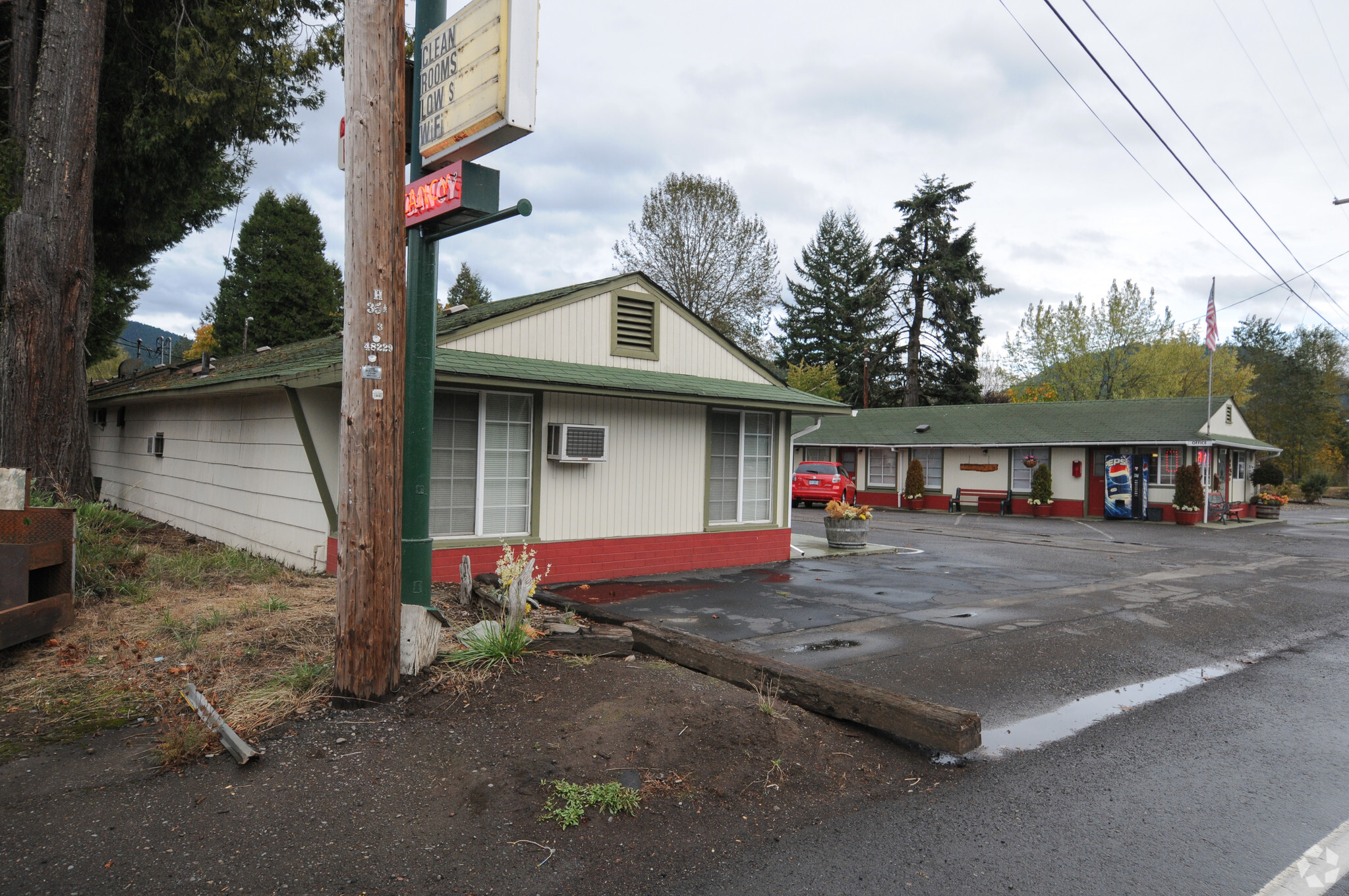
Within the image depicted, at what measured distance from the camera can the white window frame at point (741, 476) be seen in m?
12.3

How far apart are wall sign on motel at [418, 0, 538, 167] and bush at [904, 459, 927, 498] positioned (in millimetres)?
28048

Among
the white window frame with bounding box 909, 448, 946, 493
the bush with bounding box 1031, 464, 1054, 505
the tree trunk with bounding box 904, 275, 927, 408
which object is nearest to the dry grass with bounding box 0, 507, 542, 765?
the bush with bounding box 1031, 464, 1054, 505

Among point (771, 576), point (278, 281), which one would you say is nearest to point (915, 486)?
point (771, 576)

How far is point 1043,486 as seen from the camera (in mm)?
27828

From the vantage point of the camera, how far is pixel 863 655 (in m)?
7.07

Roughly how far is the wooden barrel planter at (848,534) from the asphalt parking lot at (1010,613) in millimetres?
814

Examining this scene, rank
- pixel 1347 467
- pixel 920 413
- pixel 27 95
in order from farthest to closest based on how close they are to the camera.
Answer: pixel 1347 467 → pixel 920 413 → pixel 27 95

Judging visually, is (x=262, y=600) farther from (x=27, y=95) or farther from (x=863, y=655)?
(x=27, y=95)

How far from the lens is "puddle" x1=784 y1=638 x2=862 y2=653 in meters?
7.28

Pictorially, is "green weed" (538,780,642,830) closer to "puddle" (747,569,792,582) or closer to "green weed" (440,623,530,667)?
"green weed" (440,623,530,667)

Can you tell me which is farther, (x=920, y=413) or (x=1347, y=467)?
(x=1347, y=467)

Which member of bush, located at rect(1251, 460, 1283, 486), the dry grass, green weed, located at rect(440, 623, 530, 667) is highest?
bush, located at rect(1251, 460, 1283, 486)

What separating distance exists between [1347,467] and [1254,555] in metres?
56.7

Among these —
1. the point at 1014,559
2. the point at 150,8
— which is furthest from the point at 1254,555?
the point at 150,8
